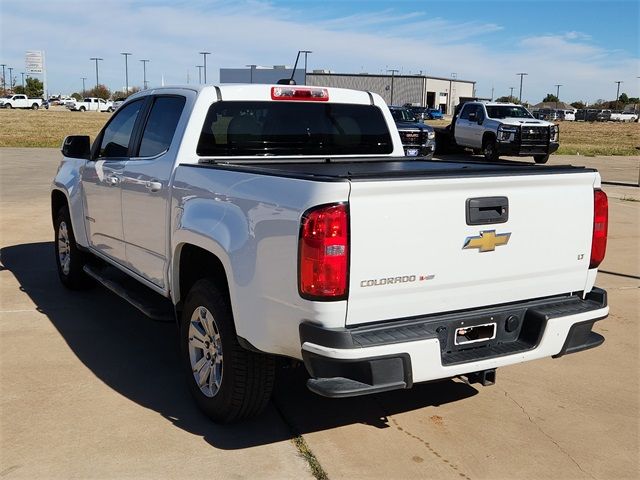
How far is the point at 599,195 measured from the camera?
398cm

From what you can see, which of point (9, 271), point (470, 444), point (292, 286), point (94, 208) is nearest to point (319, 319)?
point (292, 286)

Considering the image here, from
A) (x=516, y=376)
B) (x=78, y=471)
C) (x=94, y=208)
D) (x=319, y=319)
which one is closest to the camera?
(x=319, y=319)

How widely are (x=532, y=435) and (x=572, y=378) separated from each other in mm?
1051

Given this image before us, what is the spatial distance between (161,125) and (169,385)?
1.84m

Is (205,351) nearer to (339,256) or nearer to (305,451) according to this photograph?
(305,451)

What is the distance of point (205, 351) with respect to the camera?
4152 mm

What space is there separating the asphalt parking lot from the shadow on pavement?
0.01 m

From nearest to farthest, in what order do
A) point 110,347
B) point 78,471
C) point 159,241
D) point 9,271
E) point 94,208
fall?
point 78,471 < point 159,241 < point 110,347 < point 94,208 < point 9,271

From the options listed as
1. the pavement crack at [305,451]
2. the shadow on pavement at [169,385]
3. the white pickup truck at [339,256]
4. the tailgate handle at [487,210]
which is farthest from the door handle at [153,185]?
the tailgate handle at [487,210]

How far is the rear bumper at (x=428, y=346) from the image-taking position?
3.19 metres

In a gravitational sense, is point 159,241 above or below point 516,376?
above

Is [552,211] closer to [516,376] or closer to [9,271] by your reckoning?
[516,376]

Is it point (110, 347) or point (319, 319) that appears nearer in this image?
point (319, 319)

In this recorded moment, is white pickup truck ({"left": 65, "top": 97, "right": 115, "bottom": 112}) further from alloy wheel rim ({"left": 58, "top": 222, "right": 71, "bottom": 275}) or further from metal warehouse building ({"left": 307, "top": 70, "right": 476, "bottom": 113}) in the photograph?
alloy wheel rim ({"left": 58, "top": 222, "right": 71, "bottom": 275})
